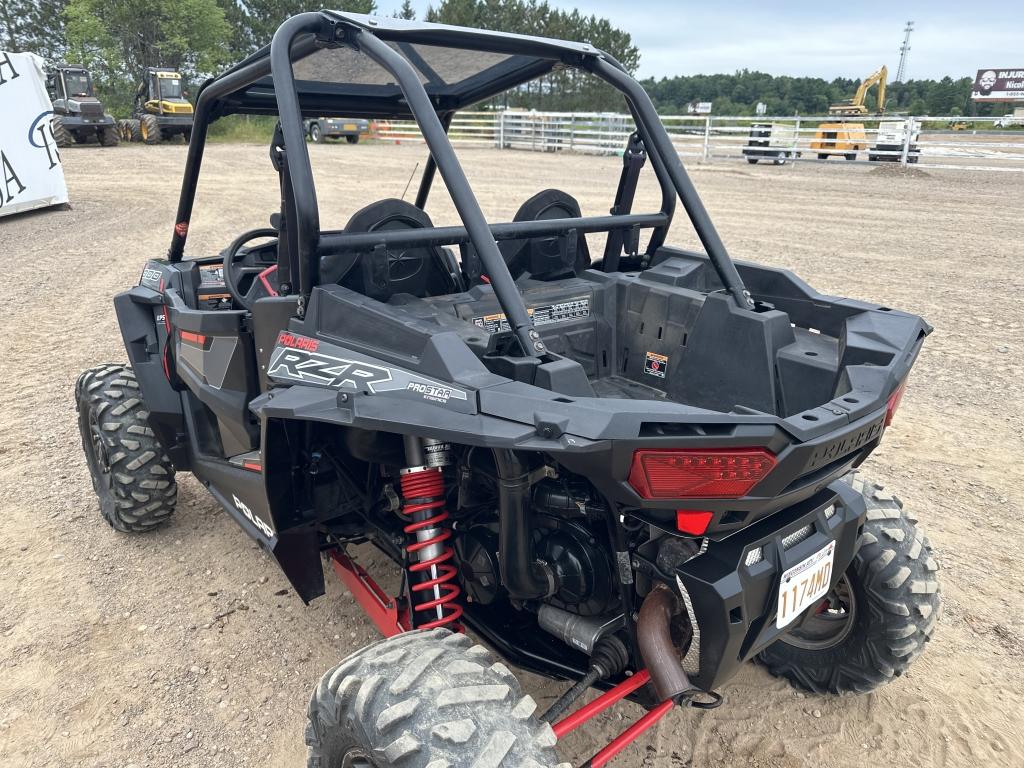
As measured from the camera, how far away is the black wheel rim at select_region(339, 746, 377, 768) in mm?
1979

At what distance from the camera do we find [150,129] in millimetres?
27000

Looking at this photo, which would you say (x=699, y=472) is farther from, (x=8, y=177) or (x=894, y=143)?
(x=894, y=143)

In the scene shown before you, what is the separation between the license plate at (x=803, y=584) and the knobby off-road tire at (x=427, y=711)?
2.34ft

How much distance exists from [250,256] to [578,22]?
5666 cm

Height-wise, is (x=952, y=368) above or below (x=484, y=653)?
below

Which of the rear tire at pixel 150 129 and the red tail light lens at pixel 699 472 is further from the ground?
the red tail light lens at pixel 699 472

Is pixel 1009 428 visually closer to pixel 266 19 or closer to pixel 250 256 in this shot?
pixel 250 256

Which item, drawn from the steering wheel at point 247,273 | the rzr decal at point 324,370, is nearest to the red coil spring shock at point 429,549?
the rzr decal at point 324,370

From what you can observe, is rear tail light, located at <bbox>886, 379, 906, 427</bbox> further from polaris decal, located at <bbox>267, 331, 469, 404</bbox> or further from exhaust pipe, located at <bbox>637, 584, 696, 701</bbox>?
polaris decal, located at <bbox>267, 331, 469, 404</bbox>

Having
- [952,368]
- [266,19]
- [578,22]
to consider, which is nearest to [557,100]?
[578,22]

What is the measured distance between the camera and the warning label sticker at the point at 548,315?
2.67m

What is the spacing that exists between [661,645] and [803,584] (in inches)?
16.8

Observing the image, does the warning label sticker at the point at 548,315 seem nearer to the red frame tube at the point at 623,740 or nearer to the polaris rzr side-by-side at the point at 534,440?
the polaris rzr side-by-side at the point at 534,440

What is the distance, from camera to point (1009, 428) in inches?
200
